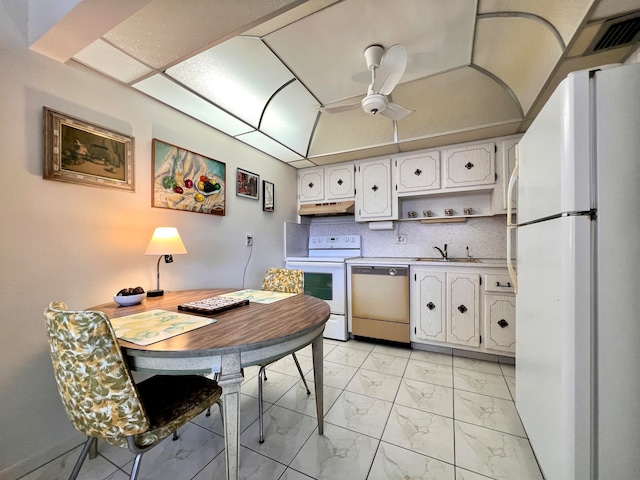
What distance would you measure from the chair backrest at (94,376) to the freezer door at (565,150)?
1.63m

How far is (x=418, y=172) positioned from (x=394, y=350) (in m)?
2.08

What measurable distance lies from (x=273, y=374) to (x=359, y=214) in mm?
2094

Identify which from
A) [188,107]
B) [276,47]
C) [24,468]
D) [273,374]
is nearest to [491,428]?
[273,374]

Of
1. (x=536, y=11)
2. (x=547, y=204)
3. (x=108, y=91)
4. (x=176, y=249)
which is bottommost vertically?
(x=176, y=249)

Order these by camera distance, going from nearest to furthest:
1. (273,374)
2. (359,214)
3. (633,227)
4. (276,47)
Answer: (633,227), (276,47), (273,374), (359,214)

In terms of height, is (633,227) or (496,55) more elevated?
(496,55)

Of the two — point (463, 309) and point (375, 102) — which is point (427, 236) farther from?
point (375, 102)

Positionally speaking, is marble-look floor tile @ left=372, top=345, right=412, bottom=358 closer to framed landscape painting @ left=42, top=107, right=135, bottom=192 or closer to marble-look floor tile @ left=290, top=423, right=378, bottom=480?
marble-look floor tile @ left=290, top=423, right=378, bottom=480

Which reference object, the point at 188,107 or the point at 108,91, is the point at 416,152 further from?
the point at 108,91

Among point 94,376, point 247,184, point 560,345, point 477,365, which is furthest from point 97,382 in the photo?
point 477,365

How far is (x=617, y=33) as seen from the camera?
1.31 m

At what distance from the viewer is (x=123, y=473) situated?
1250mm

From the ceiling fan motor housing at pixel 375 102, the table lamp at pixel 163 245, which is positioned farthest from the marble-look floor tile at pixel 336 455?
the ceiling fan motor housing at pixel 375 102

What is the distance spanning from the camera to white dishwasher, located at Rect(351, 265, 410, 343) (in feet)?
8.93
